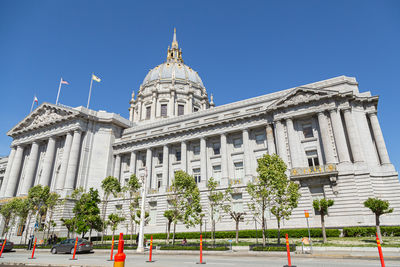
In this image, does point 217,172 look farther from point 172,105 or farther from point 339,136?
point 172,105

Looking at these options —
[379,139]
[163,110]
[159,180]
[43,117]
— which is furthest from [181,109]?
[379,139]

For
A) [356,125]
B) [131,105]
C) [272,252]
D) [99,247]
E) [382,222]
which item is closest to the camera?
[272,252]

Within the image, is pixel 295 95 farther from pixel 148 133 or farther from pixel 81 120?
pixel 81 120

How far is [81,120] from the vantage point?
48844 mm

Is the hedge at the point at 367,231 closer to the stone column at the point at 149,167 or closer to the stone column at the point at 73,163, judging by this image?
the stone column at the point at 149,167

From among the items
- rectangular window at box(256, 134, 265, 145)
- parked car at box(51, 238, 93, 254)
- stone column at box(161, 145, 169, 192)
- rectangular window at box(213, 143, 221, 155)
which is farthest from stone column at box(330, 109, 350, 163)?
parked car at box(51, 238, 93, 254)

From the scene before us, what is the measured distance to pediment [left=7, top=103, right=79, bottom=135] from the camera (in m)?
49.8

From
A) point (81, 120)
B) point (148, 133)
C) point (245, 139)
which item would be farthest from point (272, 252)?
point (81, 120)

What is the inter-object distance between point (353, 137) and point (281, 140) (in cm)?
837

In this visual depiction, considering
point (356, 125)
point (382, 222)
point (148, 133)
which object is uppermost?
point (148, 133)

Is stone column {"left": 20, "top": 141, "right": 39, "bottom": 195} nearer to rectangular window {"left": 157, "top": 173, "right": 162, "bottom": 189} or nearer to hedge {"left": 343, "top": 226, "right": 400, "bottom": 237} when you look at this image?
rectangular window {"left": 157, "top": 173, "right": 162, "bottom": 189}

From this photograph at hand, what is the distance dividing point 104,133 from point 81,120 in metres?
4.68

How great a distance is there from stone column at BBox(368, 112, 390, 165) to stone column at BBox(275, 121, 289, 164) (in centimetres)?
1138

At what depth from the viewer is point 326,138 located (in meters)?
32.8
